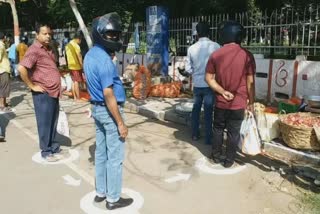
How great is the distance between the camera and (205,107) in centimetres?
630

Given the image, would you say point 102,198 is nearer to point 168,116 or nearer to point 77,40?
point 168,116

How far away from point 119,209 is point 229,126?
1.81m

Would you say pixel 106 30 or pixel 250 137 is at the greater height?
pixel 106 30

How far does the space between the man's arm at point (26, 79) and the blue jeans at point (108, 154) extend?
178cm

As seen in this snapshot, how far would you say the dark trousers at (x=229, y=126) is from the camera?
5.16 metres

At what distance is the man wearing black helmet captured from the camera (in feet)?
12.3

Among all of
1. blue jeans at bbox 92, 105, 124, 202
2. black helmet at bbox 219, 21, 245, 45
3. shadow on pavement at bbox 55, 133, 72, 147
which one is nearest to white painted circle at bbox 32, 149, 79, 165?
shadow on pavement at bbox 55, 133, 72, 147

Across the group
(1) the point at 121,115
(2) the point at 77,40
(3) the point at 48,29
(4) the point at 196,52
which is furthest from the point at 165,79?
(1) the point at 121,115

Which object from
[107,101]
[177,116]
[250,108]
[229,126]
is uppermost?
[107,101]

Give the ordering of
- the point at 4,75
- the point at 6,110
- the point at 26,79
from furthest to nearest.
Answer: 1. the point at 6,110
2. the point at 4,75
3. the point at 26,79

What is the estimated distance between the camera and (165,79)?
37.4 ft

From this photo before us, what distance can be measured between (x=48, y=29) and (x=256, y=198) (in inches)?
133

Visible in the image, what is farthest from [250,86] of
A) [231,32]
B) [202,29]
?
[202,29]

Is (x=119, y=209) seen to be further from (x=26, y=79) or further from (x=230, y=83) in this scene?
(x=26, y=79)
